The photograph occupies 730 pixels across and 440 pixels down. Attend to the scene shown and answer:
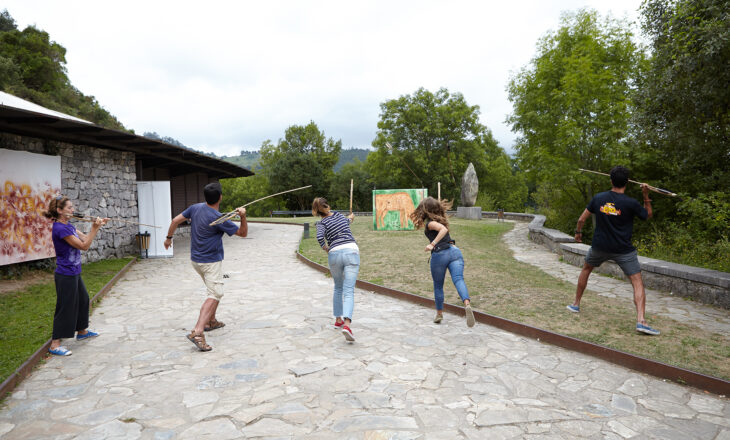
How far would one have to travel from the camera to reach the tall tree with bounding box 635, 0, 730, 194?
730 cm

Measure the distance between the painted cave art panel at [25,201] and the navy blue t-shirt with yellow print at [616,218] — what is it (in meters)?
11.2

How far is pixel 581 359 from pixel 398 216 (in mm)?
14771

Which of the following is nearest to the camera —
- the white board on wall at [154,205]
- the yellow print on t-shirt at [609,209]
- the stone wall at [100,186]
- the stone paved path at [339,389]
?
the stone paved path at [339,389]

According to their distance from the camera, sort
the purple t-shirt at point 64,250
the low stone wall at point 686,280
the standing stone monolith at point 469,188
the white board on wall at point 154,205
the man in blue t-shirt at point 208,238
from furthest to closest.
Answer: the standing stone monolith at point 469,188, the white board on wall at point 154,205, the low stone wall at point 686,280, the man in blue t-shirt at point 208,238, the purple t-shirt at point 64,250

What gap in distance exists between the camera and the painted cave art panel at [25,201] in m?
8.83

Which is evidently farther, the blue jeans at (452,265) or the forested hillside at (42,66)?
the forested hillside at (42,66)

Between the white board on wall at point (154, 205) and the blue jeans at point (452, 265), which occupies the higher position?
the white board on wall at point (154, 205)

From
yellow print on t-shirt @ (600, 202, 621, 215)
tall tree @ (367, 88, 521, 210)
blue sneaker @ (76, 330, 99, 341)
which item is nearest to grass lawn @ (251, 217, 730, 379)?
yellow print on t-shirt @ (600, 202, 621, 215)

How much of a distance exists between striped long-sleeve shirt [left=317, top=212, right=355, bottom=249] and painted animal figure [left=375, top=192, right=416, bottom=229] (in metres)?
13.8

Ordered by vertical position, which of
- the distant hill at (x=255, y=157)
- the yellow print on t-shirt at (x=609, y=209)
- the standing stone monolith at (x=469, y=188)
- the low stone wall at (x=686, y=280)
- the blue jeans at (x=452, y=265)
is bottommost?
the low stone wall at (x=686, y=280)

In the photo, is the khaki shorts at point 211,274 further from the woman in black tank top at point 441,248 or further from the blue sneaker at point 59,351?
the woman in black tank top at point 441,248

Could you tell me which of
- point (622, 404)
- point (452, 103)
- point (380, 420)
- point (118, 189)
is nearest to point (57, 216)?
point (380, 420)

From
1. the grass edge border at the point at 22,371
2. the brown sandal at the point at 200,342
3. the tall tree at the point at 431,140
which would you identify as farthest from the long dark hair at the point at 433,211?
the tall tree at the point at 431,140

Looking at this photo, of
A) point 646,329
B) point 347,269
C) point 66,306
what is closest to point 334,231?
point 347,269
